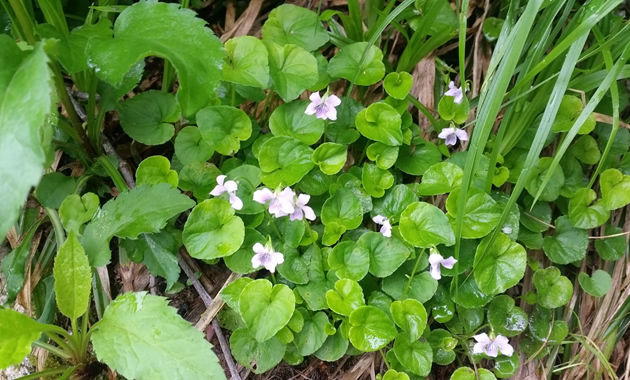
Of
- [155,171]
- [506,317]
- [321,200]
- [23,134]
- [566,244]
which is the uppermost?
[23,134]

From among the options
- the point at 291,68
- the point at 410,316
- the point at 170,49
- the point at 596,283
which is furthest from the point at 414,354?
the point at 170,49

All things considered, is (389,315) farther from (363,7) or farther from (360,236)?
(363,7)

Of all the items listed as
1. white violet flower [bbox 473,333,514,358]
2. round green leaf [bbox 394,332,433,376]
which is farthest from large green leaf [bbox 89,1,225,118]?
white violet flower [bbox 473,333,514,358]

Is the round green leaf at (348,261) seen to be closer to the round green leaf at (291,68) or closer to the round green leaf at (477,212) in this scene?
the round green leaf at (477,212)

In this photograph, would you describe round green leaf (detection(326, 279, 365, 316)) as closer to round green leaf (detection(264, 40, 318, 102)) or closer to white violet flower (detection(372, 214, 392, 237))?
white violet flower (detection(372, 214, 392, 237))

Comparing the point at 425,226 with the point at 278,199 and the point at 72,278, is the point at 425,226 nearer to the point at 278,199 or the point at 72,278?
the point at 278,199

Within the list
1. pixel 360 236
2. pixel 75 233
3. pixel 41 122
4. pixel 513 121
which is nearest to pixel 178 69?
pixel 41 122

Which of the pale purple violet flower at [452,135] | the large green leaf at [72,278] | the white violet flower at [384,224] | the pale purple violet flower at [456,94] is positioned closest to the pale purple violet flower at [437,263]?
the white violet flower at [384,224]
